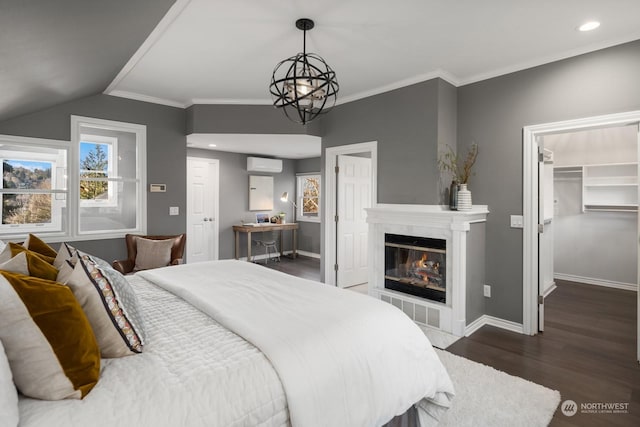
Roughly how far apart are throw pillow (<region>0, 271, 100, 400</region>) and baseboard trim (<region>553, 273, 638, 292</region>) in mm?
6179

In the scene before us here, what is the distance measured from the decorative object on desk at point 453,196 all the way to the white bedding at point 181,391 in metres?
2.80

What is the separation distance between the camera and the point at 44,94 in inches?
116

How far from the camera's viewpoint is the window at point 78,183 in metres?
3.52

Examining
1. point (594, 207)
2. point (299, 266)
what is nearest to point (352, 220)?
point (299, 266)

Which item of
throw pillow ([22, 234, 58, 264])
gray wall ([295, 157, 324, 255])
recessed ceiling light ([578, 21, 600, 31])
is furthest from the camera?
gray wall ([295, 157, 324, 255])

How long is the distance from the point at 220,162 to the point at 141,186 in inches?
97.0

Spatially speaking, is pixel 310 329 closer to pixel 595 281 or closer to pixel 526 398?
pixel 526 398

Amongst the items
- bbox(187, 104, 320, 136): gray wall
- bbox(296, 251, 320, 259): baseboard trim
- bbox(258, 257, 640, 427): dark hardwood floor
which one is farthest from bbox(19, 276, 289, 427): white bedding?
bbox(296, 251, 320, 259): baseboard trim

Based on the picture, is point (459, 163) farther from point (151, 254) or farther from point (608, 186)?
point (151, 254)

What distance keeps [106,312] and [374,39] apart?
268 cm

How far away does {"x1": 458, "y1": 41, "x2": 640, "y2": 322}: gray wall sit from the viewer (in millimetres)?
2898

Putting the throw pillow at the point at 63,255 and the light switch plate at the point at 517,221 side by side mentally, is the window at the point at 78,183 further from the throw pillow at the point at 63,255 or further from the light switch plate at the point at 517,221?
the light switch plate at the point at 517,221

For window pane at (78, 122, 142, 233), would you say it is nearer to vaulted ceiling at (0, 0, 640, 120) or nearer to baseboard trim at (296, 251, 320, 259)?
vaulted ceiling at (0, 0, 640, 120)

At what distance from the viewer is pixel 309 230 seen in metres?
7.74
